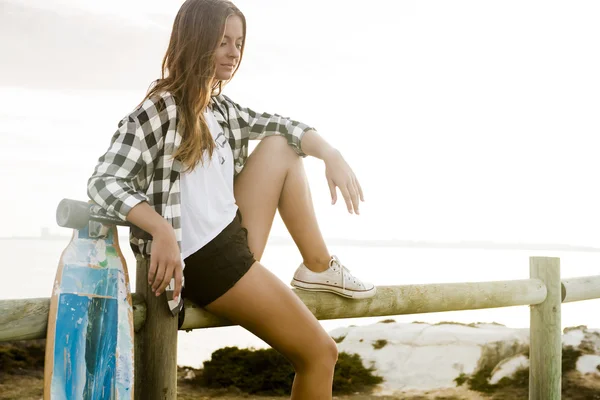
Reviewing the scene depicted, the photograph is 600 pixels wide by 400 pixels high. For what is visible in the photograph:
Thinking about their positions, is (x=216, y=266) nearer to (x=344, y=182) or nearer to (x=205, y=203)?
(x=205, y=203)

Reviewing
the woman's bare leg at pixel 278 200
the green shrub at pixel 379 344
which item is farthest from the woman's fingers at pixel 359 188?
the green shrub at pixel 379 344

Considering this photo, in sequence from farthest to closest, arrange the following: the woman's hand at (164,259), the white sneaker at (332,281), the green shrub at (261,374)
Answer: the green shrub at (261,374)
the white sneaker at (332,281)
the woman's hand at (164,259)

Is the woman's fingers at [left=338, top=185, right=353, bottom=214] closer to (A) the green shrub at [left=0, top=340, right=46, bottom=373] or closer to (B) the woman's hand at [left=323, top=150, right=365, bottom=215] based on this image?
(B) the woman's hand at [left=323, top=150, right=365, bottom=215]

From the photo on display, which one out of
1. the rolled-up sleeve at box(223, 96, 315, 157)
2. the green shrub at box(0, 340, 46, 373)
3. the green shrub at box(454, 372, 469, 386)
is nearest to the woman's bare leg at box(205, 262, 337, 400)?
the rolled-up sleeve at box(223, 96, 315, 157)

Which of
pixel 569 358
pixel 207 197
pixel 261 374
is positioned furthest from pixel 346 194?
pixel 569 358

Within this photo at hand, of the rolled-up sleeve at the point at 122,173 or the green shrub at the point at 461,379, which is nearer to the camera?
the rolled-up sleeve at the point at 122,173

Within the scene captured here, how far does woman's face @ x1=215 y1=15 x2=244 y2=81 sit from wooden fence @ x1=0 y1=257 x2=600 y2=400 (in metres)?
0.73

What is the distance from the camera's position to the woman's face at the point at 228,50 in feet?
7.19

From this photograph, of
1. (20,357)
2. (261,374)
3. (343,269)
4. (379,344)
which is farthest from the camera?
(379,344)

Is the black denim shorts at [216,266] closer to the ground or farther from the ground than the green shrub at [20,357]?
farther from the ground

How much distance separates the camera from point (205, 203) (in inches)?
82.5

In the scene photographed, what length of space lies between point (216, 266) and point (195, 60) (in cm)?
71

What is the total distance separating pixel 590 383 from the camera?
4906 millimetres

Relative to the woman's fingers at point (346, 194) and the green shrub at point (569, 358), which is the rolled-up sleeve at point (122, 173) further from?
the green shrub at point (569, 358)
